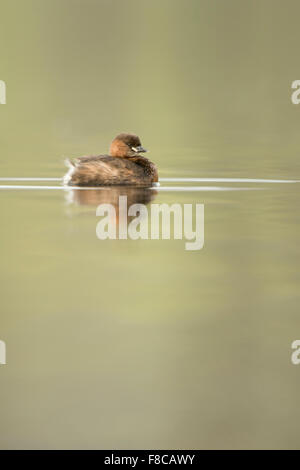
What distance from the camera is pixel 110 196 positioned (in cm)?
740

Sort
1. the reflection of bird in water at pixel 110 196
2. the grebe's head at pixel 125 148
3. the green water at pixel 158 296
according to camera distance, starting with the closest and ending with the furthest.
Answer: the green water at pixel 158 296
the reflection of bird in water at pixel 110 196
the grebe's head at pixel 125 148

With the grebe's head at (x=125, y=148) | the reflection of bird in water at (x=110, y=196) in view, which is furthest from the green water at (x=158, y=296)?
the grebe's head at (x=125, y=148)

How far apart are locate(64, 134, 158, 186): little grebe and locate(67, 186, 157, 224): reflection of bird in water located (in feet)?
0.25

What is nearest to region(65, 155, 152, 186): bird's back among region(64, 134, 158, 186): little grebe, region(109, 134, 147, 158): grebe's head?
region(64, 134, 158, 186): little grebe

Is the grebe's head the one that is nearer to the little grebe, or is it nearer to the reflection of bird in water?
the little grebe

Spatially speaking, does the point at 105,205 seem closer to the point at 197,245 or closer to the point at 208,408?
the point at 197,245

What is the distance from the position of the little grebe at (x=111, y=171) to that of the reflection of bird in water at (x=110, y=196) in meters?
0.07

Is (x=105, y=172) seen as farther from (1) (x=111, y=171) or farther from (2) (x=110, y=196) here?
(2) (x=110, y=196)

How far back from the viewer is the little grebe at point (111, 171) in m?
7.78

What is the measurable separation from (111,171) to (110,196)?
0.48 metres

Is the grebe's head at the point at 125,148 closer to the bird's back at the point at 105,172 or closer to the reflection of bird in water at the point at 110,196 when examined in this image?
the bird's back at the point at 105,172

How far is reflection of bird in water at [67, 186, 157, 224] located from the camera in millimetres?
7114

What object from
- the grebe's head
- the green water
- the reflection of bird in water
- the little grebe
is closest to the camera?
the green water

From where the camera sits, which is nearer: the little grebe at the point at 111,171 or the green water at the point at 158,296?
the green water at the point at 158,296
